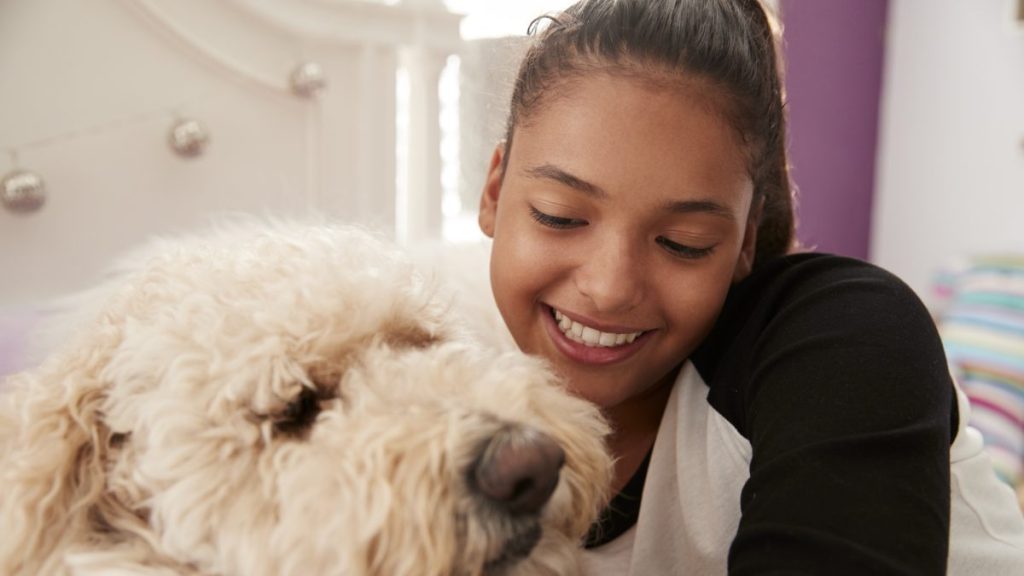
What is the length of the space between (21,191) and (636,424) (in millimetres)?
1287

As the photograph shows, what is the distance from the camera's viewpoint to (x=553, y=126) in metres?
1.36

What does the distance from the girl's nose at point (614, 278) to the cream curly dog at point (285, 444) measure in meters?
0.24

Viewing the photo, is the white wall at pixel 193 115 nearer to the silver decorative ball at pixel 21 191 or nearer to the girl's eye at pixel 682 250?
the silver decorative ball at pixel 21 191

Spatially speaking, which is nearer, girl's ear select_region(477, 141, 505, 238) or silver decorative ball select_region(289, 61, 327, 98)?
girl's ear select_region(477, 141, 505, 238)

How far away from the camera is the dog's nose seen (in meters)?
0.83

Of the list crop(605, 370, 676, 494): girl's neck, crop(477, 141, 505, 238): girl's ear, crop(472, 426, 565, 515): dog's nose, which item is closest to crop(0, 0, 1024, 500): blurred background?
crop(477, 141, 505, 238): girl's ear

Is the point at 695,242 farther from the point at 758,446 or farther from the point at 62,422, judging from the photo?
the point at 62,422

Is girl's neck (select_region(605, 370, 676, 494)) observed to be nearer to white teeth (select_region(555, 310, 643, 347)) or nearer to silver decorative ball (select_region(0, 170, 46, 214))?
white teeth (select_region(555, 310, 643, 347))

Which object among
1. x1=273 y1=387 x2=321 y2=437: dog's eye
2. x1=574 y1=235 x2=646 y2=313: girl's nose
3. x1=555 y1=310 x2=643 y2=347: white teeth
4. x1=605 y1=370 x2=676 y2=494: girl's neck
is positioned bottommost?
x1=605 y1=370 x2=676 y2=494: girl's neck

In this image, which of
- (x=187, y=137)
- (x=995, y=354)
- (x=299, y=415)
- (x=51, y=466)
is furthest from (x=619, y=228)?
(x=995, y=354)

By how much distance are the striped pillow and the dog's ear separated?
2.76 m

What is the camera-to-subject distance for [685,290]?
133 cm

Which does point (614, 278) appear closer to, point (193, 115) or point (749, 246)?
point (749, 246)

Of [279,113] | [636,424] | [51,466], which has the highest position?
[279,113]
